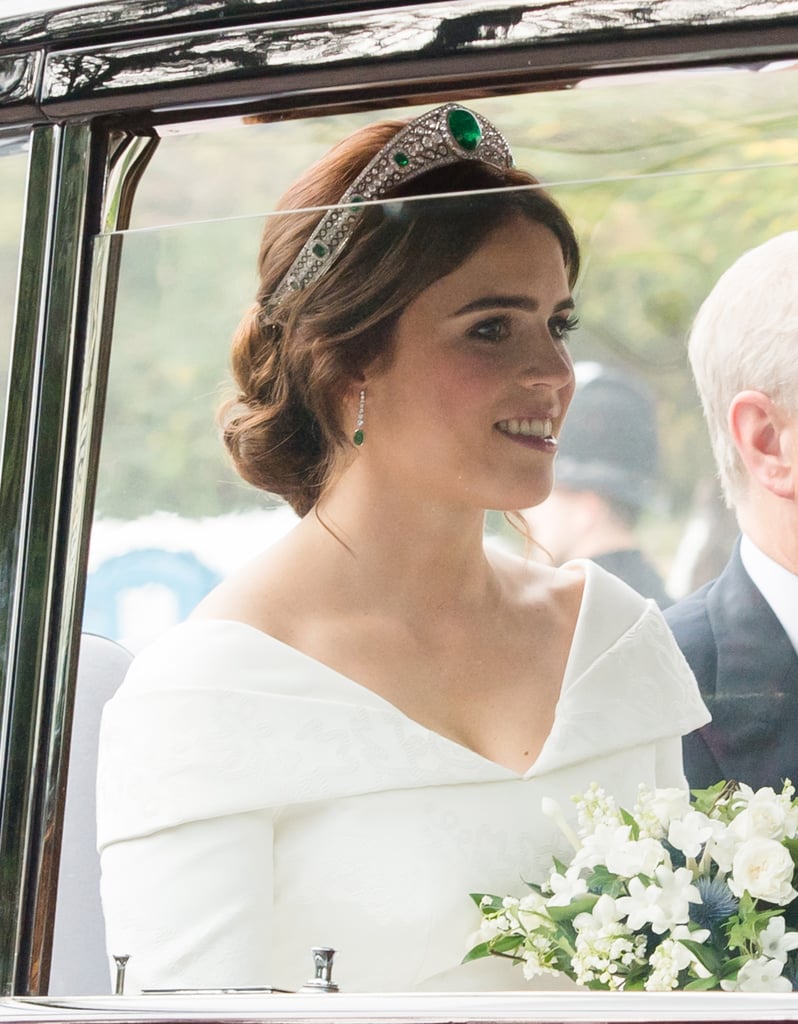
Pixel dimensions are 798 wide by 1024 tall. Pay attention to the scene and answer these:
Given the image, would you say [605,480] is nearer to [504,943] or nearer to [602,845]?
[602,845]

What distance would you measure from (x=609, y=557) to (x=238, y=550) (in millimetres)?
420

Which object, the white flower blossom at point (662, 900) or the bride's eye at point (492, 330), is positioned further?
the bride's eye at point (492, 330)

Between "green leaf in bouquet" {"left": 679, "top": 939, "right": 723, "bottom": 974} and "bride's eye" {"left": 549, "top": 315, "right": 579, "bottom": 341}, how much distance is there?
644 mm

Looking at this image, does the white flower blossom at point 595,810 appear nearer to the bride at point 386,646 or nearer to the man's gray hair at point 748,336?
the bride at point 386,646

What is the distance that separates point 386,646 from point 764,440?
462 mm

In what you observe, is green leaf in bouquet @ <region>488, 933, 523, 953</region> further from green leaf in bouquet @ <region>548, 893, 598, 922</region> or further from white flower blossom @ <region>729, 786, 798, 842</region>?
white flower blossom @ <region>729, 786, 798, 842</region>

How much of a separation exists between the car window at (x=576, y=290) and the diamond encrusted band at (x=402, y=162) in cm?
2

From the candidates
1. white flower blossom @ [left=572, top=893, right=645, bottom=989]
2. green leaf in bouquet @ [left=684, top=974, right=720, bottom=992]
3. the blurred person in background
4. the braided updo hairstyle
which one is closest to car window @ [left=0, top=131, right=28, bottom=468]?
the braided updo hairstyle

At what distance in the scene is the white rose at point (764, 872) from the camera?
1.28 m

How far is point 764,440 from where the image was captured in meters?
1.34

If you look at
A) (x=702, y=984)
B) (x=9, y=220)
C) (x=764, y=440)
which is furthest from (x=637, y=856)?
(x=9, y=220)

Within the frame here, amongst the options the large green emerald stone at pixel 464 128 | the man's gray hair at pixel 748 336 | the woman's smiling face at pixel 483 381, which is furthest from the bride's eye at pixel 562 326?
the large green emerald stone at pixel 464 128

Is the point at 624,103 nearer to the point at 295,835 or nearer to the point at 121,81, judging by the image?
the point at 121,81

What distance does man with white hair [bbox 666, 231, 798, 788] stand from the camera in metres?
1.30
